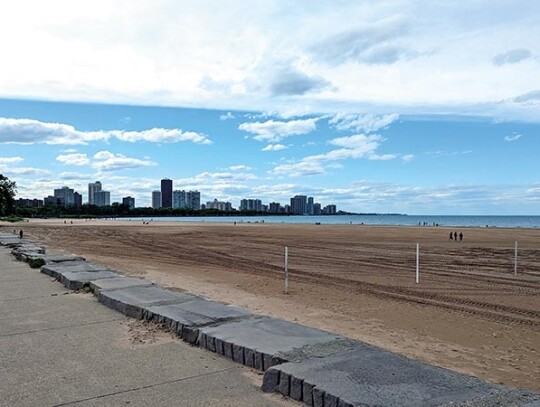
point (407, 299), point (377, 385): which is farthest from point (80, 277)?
point (377, 385)

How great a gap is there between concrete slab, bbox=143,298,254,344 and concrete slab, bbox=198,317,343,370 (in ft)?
0.73

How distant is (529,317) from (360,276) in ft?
21.7

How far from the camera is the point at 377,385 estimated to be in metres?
4.04

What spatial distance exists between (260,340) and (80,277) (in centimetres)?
639

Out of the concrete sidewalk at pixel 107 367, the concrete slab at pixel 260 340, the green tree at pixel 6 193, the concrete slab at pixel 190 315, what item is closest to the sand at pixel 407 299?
the concrete slab at pixel 260 340

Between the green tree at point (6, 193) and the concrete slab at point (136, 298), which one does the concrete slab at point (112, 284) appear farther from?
the green tree at point (6, 193)

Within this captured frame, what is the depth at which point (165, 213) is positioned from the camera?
199 m

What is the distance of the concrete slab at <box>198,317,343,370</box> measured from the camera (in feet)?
16.3

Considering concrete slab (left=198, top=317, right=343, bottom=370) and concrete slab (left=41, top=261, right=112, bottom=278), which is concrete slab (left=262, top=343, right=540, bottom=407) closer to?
concrete slab (left=198, top=317, right=343, bottom=370)

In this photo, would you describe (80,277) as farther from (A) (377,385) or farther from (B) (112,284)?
(A) (377,385)

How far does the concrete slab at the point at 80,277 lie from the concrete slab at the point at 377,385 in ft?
21.7

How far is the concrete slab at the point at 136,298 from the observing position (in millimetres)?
7461

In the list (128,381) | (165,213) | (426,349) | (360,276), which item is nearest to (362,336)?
(426,349)

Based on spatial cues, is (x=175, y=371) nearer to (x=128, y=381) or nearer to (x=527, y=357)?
(x=128, y=381)
